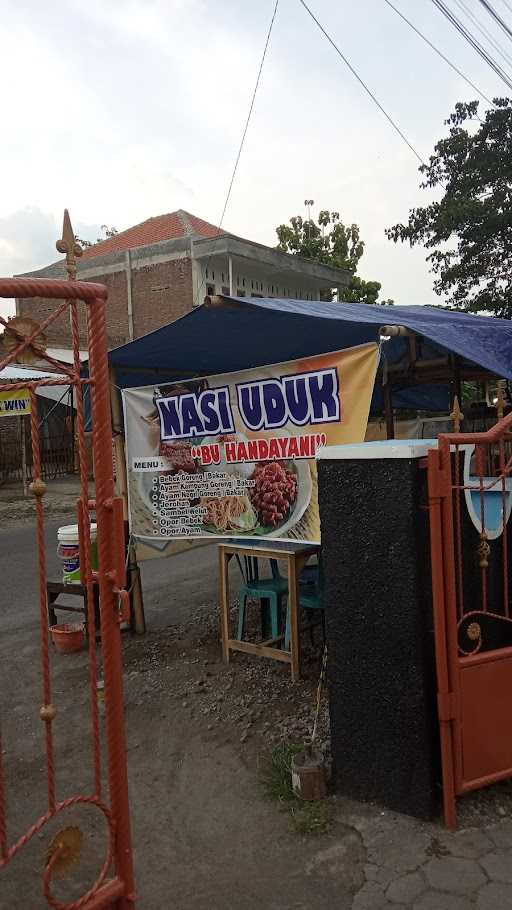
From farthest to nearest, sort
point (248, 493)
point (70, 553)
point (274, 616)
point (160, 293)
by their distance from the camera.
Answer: point (160, 293) < point (70, 553) < point (274, 616) < point (248, 493)

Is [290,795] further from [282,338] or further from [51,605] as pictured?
[282,338]

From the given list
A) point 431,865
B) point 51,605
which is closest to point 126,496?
point 51,605

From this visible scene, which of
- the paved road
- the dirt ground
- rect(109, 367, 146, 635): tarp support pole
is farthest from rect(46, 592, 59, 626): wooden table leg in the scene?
rect(109, 367, 146, 635): tarp support pole

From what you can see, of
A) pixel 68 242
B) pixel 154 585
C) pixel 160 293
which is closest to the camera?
pixel 68 242

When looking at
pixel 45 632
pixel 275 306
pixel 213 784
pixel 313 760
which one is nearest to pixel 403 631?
pixel 313 760

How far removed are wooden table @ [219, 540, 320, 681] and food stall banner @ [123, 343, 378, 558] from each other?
13 cm

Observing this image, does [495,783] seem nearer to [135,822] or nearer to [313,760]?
[313,760]

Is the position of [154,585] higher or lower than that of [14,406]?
lower

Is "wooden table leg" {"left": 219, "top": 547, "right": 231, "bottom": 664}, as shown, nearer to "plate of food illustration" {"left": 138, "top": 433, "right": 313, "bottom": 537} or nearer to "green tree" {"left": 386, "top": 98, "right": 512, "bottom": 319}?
"plate of food illustration" {"left": 138, "top": 433, "right": 313, "bottom": 537}

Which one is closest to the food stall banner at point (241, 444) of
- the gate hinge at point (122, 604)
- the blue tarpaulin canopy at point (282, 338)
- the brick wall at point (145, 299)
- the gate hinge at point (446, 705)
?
the blue tarpaulin canopy at point (282, 338)

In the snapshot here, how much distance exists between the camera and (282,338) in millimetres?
5496

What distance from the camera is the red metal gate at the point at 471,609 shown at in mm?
2834

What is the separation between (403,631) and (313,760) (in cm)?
83

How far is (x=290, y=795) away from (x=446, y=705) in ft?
3.04
